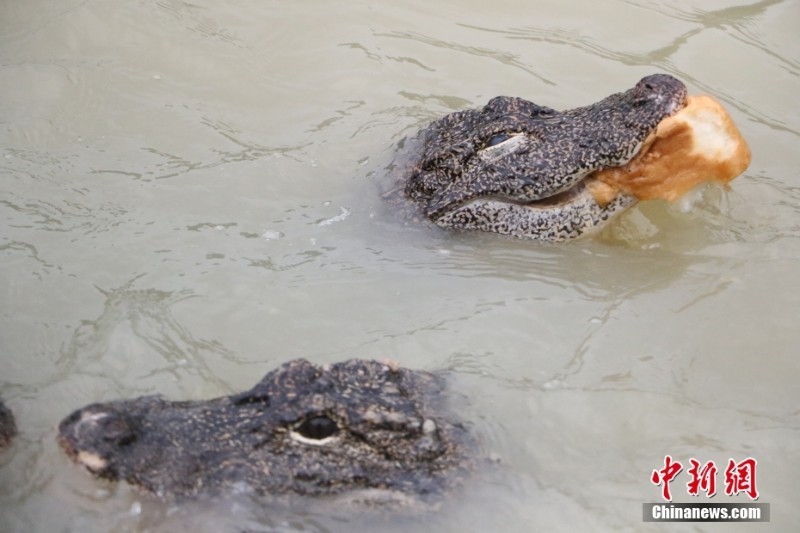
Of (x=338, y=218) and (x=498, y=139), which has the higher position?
(x=498, y=139)

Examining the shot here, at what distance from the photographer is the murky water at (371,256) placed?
4.72 metres

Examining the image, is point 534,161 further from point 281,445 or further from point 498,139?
point 281,445

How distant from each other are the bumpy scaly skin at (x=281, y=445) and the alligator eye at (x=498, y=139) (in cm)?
266

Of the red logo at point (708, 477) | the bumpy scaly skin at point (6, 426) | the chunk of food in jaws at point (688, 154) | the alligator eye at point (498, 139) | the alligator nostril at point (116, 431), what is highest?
the chunk of food in jaws at point (688, 154)

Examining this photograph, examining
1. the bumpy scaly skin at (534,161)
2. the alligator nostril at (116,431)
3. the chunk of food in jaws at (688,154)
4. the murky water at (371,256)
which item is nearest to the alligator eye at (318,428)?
the murky water at (371,256)

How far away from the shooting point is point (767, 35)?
9039 millimetres

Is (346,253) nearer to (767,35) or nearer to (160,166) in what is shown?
(160,166)

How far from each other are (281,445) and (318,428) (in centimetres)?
21

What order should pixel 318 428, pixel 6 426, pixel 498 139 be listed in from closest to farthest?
pixel 318 428, pixel 6 426, pixel 498 139

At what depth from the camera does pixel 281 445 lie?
426 cm

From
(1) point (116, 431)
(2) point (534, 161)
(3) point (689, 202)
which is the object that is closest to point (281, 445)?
(1) point (116, 431)

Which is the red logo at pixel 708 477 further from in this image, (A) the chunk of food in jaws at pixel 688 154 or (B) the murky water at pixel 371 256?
(A) the chunk of food in jaws at pixel 688 154

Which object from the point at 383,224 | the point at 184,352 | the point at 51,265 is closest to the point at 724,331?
the point at 383,224

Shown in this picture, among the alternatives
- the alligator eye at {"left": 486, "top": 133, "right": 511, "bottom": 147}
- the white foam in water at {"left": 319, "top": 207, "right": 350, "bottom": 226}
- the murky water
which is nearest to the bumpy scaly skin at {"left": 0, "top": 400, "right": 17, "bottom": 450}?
the murky water
